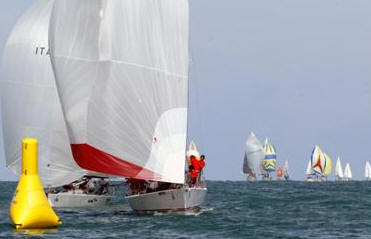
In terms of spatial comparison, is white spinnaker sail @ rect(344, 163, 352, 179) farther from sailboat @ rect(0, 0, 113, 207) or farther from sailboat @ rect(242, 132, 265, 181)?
sailboat @ rect(0, 0, 113, 207)

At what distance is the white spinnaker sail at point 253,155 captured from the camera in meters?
151

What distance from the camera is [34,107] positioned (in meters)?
45.8

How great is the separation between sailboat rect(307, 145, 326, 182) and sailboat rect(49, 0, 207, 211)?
120 m

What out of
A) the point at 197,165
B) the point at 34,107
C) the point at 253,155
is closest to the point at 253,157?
the point at 253,155

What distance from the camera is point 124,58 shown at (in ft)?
111

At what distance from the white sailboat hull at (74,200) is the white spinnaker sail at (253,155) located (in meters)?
106

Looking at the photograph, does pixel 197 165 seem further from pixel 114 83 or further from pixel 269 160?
pixel 269 160

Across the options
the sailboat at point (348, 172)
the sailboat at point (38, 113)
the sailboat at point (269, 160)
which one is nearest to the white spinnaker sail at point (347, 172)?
the sailboat at point (348, 172)

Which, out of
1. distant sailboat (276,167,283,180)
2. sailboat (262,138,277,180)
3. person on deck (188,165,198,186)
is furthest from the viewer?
distant sailboat (276,167,283,180)

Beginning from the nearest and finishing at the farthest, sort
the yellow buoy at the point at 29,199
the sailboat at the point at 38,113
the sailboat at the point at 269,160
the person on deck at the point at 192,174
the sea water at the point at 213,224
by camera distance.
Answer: the yellow buoy at the point at 29,199, the sea water at the point at 213,224, the person on deck at the point at 192,174, the sailboat at the point at 38,113, the sailboat at the point at 269,160

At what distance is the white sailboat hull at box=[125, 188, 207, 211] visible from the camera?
35359mm

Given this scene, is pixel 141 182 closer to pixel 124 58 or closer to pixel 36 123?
pixel 124 58

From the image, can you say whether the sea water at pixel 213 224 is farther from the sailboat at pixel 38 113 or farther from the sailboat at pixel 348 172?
the sailboat at pixel 348 172

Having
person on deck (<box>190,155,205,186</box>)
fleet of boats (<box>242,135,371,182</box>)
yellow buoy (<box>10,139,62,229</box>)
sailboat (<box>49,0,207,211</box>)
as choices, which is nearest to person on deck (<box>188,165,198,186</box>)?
person on deck (<box>190,155,205,186</box>)
